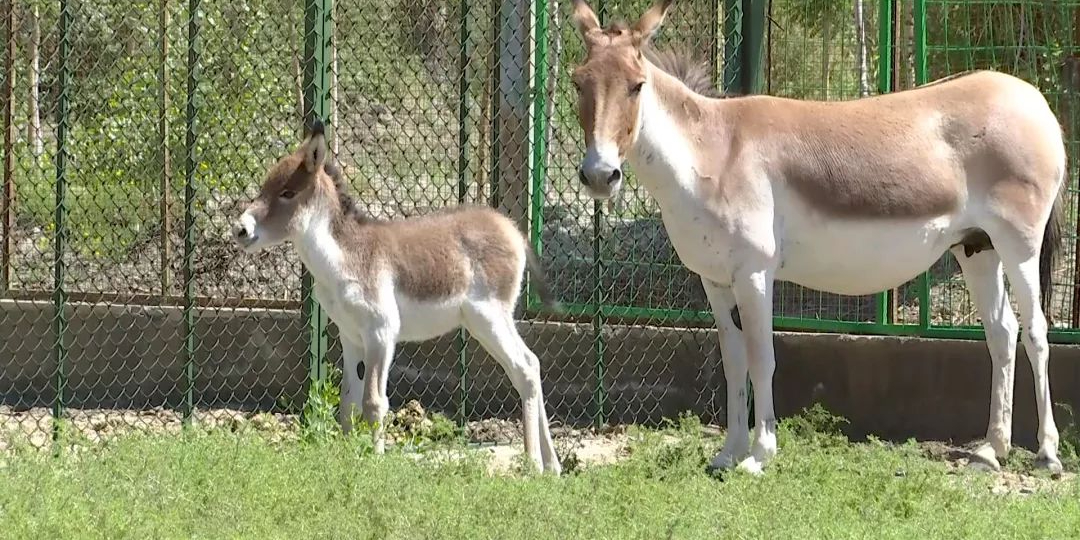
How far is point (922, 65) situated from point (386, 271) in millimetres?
3677

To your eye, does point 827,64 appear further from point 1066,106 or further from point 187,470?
point 187,470

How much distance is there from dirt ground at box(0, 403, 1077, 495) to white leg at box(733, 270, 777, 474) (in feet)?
3.10

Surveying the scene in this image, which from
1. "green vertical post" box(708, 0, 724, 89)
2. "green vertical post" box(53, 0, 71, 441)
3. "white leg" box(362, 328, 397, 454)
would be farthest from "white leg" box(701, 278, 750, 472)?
"green vertical post" box(53, 0, 71, 441)

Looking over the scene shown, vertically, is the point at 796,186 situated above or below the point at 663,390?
above

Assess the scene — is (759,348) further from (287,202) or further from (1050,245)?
(287,202)

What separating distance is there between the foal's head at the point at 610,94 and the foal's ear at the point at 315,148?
4.29 feet

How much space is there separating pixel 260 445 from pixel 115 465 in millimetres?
691

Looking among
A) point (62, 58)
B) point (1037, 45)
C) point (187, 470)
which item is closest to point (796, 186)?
point (1037, 45)

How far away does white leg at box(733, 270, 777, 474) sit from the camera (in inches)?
285

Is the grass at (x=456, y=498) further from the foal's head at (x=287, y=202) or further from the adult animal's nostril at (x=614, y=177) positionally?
the adult animal's nostril at (x=614, y=177)

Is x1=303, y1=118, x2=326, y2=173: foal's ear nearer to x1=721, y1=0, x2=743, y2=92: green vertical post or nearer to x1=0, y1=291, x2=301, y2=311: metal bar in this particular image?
x1=0, y1=291, x2=301, y2=311: metal bar

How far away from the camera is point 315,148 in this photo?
24.1 feet

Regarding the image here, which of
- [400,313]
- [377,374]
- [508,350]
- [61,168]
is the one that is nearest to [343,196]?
[400,313]

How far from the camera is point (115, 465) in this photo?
6332 millimetres
